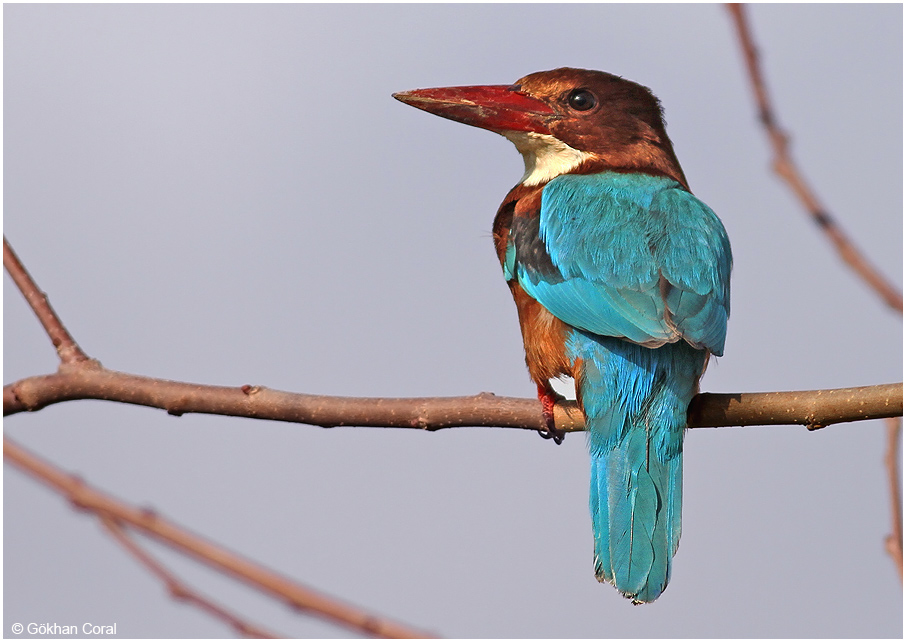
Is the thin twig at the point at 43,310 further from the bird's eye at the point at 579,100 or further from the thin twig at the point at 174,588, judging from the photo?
the bird's eye at the point at 579,100

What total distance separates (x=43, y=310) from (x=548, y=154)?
89.7 inches

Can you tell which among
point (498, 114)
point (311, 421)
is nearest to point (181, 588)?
point (311, 421)

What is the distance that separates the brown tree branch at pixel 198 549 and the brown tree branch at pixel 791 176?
1.38 metres

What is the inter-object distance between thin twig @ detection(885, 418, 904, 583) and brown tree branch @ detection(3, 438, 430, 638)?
1.19 metres

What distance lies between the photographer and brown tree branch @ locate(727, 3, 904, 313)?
2.31 meters

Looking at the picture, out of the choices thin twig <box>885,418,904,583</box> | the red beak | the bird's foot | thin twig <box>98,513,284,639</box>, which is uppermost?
the red beak

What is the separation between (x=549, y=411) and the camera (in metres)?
3.25

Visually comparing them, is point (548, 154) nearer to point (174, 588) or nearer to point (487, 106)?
point (487, 106)

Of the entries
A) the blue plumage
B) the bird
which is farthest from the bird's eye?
the blue plumage

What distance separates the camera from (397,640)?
68.5 inches

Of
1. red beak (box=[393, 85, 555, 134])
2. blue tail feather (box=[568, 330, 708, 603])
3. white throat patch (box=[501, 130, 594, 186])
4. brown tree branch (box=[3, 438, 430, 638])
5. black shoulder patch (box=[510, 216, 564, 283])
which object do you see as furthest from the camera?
white throat patch (box=[501, 130, 594, 186])

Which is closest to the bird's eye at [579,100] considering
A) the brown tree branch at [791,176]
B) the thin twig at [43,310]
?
the brown tree branch at [791,176]

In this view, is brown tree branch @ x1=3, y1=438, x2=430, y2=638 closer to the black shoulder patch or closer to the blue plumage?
the blue plumage

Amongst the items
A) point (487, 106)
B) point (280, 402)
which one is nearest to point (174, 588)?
point (280, 402)
